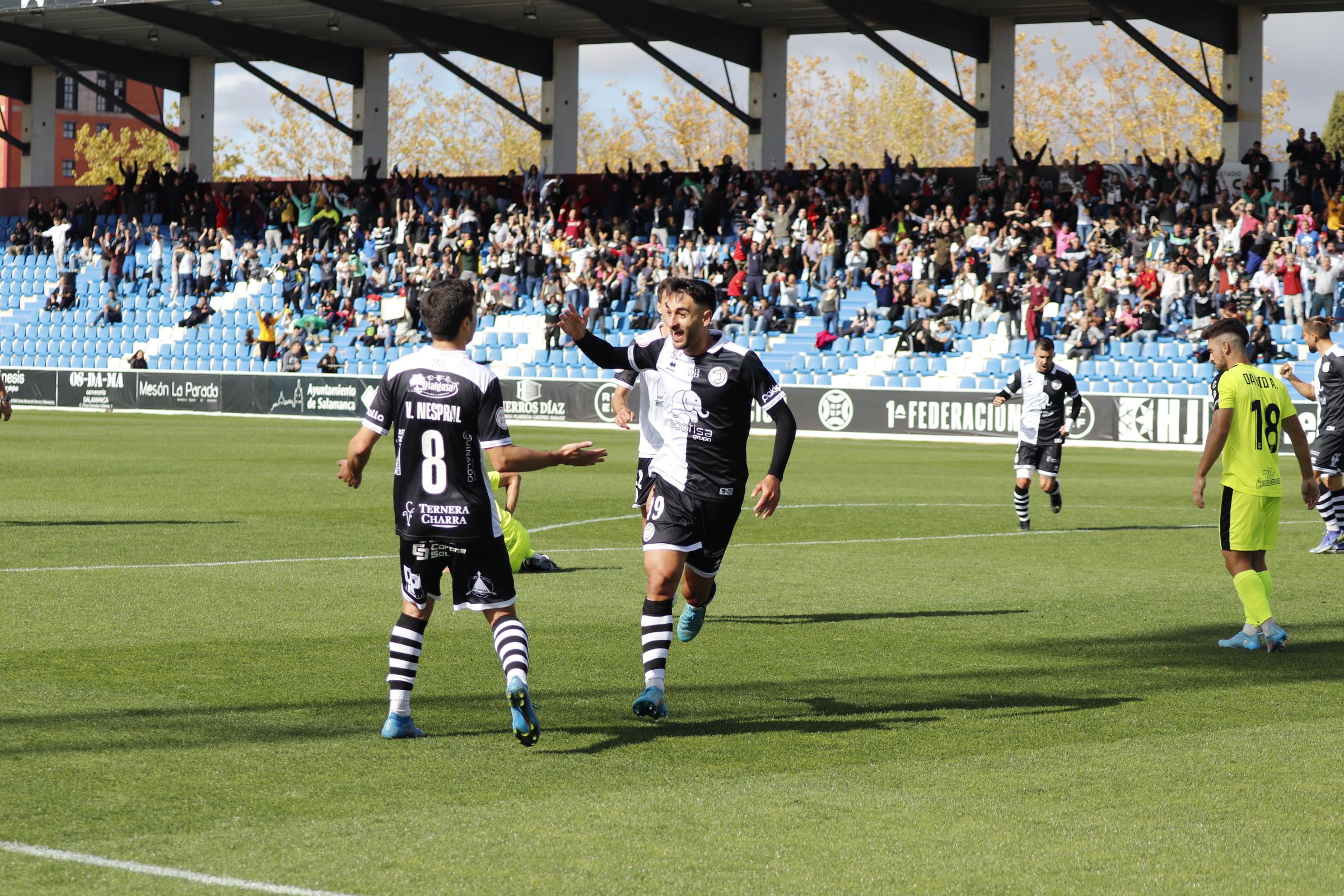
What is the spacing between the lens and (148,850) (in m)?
5.12

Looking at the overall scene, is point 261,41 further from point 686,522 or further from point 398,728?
point 398,728

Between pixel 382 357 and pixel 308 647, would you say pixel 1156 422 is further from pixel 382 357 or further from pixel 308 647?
pixel 308 647

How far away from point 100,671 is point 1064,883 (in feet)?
16.9

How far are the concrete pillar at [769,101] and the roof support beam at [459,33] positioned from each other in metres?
A: 6.08

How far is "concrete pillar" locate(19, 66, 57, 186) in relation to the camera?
182ft

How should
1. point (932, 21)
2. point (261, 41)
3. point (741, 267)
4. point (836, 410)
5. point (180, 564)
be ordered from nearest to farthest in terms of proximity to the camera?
point (180, 564), point (836, 410), point (741, 267), point (932, 21), point (261, 41)

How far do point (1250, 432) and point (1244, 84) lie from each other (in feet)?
110

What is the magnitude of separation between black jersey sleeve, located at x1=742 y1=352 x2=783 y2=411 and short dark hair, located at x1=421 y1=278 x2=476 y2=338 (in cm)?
155

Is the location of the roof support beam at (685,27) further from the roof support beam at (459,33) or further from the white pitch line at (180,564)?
the white pitch line at (180,564)

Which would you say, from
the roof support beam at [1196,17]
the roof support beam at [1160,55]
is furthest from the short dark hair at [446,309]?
the roof support beam at [1196,17]

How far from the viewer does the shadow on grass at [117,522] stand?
15.7 m

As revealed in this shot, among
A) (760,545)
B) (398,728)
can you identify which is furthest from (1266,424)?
(760,545)

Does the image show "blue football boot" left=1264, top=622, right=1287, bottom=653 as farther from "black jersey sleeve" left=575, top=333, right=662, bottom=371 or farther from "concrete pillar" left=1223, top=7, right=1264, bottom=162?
"concrete pillar" left=1223, top=7, right=1264, bottom=162

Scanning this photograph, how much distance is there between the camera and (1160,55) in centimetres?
3838
